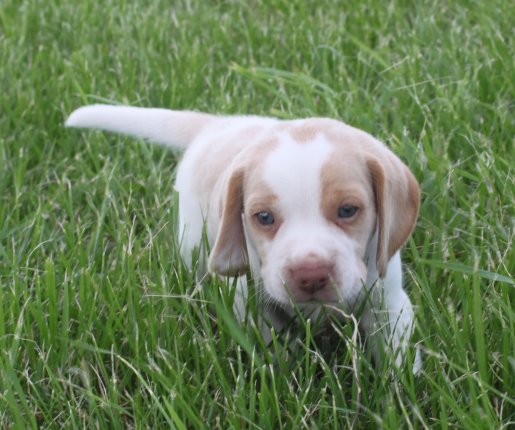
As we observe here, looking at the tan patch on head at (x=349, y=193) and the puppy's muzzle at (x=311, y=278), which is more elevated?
the tan patch on head at (x=349, y=193)

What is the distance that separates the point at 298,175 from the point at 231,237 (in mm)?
369

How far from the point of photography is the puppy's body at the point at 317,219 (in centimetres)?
280

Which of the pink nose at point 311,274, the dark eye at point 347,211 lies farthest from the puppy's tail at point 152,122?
the pink nose at point 311,274

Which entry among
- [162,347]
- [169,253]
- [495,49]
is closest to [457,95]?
Result: [495,49]

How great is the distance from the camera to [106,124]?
13.2 ft

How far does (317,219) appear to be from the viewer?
2824 millimetres

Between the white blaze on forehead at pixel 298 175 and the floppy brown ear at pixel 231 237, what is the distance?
0.52ft

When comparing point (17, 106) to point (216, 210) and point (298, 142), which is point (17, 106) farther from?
point (298, 142)

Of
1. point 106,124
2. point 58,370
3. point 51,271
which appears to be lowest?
point 58,370

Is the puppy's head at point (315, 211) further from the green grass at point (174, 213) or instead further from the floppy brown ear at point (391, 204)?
the green grass at point (174, 213)

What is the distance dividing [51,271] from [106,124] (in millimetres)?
995

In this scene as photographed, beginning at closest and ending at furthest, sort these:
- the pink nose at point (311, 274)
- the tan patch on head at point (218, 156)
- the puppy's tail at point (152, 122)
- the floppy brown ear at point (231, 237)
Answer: the pink nose at point (311, 274) < the floppy brown ear at point (231, 237) < the tan patch on head at point (218, 156) < the puppy's tail at point (152, 122)

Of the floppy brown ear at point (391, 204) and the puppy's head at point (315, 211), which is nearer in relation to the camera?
the puppy's head at point (315, 211)

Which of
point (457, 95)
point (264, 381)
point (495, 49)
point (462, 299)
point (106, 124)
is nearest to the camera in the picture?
point (264, 381)
